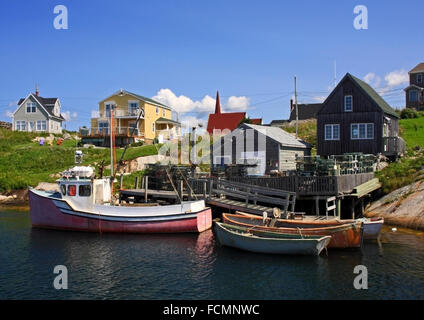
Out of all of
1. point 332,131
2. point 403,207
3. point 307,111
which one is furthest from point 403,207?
point 307,111

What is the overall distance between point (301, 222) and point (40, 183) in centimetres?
2966

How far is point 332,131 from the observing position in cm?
4003

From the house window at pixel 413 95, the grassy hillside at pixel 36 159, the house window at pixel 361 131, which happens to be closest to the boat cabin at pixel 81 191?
the grassy hillside at pixel 36 159

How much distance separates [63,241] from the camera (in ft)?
82.3

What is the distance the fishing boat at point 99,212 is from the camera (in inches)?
1054

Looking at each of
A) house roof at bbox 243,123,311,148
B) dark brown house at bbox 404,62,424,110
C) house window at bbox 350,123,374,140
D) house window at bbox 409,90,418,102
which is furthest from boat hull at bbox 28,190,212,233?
house window at bbox 409,90,418,102

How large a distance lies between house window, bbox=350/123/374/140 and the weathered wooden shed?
15.2ft

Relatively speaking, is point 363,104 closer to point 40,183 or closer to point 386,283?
point 386,283

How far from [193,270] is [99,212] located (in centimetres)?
1072

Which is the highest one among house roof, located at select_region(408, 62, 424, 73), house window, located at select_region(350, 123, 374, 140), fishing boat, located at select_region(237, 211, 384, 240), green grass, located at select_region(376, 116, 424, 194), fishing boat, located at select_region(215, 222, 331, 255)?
house roof, located at select_region(408, 62, 424, 73)

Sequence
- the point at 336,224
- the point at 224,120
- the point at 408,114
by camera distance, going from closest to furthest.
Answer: the point at 336,224, the point at 408,114, the point at 224,120

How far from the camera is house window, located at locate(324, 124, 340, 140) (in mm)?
39781
